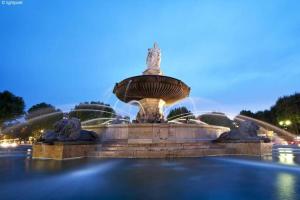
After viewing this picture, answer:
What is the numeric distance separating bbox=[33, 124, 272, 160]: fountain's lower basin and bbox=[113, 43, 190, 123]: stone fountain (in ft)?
11.9

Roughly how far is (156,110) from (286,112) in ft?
120

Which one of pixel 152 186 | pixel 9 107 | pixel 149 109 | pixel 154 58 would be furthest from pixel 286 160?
pixel 9 107

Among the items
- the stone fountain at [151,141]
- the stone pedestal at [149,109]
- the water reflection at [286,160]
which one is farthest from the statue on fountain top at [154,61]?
the water reflection at [286,160]

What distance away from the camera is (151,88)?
50.3ft

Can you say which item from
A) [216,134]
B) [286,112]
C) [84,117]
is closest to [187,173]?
[216,134]

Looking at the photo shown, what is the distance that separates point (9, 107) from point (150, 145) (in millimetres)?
28733

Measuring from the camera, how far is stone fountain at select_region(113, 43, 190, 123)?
586 inches

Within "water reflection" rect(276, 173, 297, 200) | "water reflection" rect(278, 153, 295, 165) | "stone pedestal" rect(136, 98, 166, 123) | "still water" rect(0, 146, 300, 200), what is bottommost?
"water reflection" rect(278, 153, 295, 165)

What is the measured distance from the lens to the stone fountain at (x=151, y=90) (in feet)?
48.8

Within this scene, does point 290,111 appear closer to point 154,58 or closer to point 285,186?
point 154,58

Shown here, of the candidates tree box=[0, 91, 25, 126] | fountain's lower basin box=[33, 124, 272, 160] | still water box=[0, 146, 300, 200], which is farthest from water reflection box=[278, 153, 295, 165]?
tree box=[0, 91, 25, 126]

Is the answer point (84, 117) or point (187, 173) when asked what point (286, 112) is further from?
point (187, 173)

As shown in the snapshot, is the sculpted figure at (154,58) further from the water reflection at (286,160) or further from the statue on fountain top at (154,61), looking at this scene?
the water reflection at (286,160)

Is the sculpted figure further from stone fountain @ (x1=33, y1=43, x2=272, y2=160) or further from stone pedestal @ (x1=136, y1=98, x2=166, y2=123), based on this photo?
stone fountain @ (x1=33, y1=43, x2=272, y2=160)
